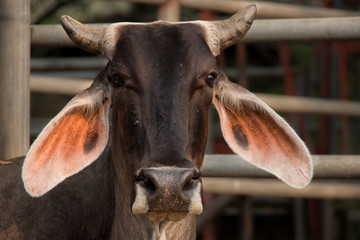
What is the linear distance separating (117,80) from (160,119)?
350 millimetres

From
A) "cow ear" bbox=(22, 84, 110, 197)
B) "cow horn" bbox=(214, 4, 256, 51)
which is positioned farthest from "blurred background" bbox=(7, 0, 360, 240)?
"cow ear" bbox=(22, 84, 110, 197)

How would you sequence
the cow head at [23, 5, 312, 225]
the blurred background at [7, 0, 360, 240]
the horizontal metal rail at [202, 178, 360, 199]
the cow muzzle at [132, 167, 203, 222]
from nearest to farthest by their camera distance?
the cow muzzle at [132, 167, 203, 222], the cow head at [23, 5, 312, 225], the horizontal metal rail at [202, 178, 360, 199], the blurred background at [7, 0, 360, 240]

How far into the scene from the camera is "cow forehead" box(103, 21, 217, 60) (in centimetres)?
329

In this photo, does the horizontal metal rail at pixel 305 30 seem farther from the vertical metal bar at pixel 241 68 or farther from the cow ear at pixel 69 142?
the vertical metal bar at pixel 241 68

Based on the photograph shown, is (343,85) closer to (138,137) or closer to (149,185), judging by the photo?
(138,137)

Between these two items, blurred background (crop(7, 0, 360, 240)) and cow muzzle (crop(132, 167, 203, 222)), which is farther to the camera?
blurred background (crop(7, 0, 360, 240))

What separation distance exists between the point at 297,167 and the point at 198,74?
590 millimetres

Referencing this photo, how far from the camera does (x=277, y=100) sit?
5203 millimetres

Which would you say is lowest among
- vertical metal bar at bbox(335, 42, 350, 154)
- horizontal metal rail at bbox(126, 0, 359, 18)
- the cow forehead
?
vertical metal bar at bbox(335, 42, 350, 154)

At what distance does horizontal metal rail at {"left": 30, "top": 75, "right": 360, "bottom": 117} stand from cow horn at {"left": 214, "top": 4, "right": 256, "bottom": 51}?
1.45 metres

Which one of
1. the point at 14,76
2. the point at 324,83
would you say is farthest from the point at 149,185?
the point at 324,83

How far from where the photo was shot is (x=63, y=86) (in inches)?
190

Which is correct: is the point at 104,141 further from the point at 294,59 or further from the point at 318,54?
the point at 294,59

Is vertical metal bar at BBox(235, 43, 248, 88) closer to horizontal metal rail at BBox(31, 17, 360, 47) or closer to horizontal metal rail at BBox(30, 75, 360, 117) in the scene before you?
horizontal metal rail at BBox(30, 75, 360, 117)
